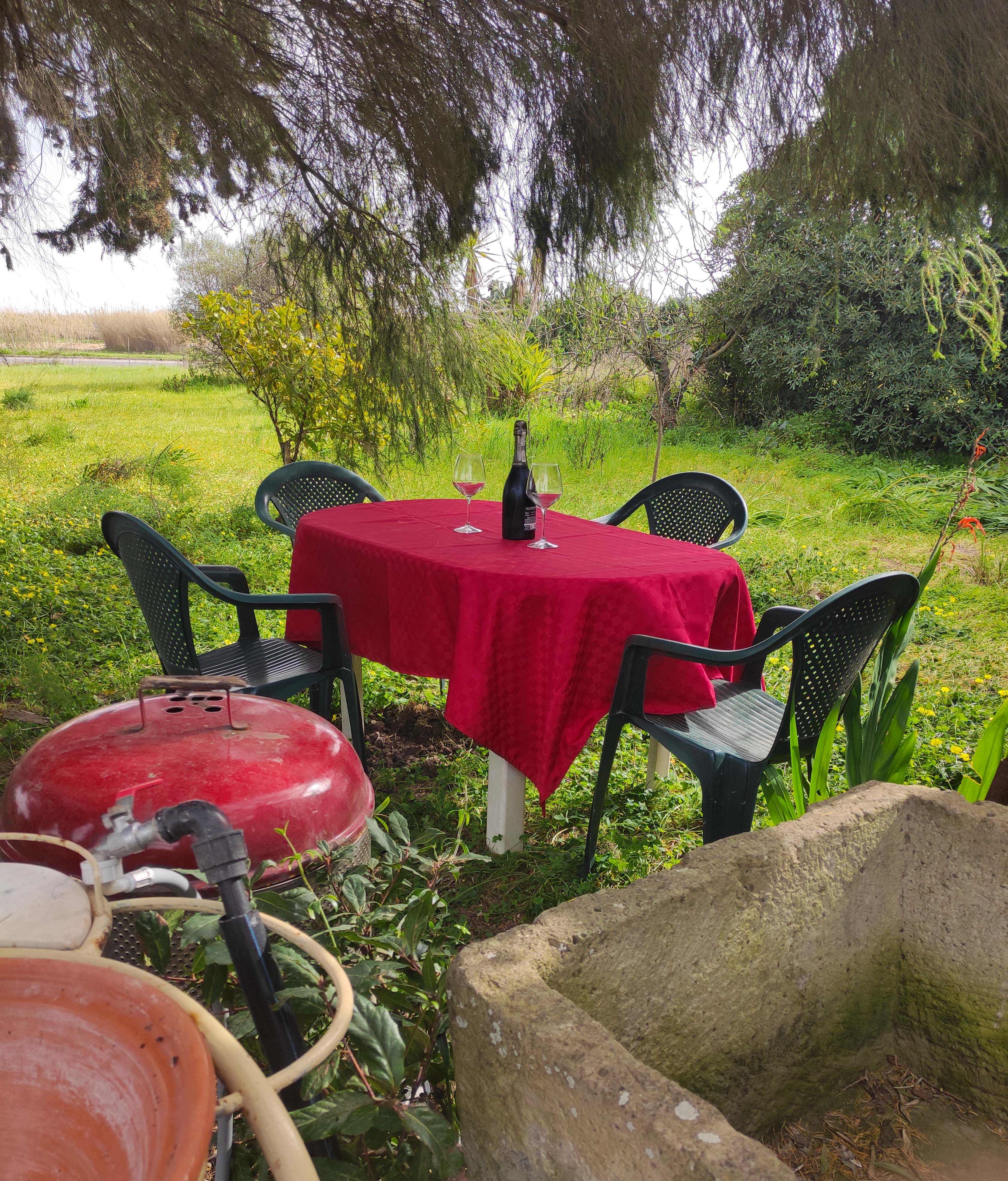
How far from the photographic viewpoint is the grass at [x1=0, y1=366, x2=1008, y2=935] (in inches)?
109

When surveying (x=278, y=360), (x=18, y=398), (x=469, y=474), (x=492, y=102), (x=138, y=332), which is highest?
(x=492, y=102)

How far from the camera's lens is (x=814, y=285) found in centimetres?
939

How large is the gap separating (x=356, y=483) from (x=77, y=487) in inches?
179

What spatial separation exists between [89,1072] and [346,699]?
2286 millimetres

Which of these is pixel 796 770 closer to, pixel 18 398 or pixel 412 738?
pixel 412 738

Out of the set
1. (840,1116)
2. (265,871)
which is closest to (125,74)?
(265,871)

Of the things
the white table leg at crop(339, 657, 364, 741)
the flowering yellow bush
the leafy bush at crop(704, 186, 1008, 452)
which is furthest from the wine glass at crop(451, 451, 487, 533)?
the leafy bush at crop(704, 186, 1008, 452)

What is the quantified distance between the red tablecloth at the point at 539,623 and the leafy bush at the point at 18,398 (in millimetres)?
9450

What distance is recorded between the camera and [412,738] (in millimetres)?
3350

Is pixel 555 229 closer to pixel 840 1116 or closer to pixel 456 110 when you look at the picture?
pixel 456 110

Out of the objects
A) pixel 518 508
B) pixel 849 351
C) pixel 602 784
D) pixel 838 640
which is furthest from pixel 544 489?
pixel 849 351

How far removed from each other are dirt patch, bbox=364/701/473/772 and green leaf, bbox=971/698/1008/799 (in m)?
1.74

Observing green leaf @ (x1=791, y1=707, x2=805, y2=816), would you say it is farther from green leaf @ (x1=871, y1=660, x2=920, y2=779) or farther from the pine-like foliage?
the pine-like foliage

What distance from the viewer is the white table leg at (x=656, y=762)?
300 cm
